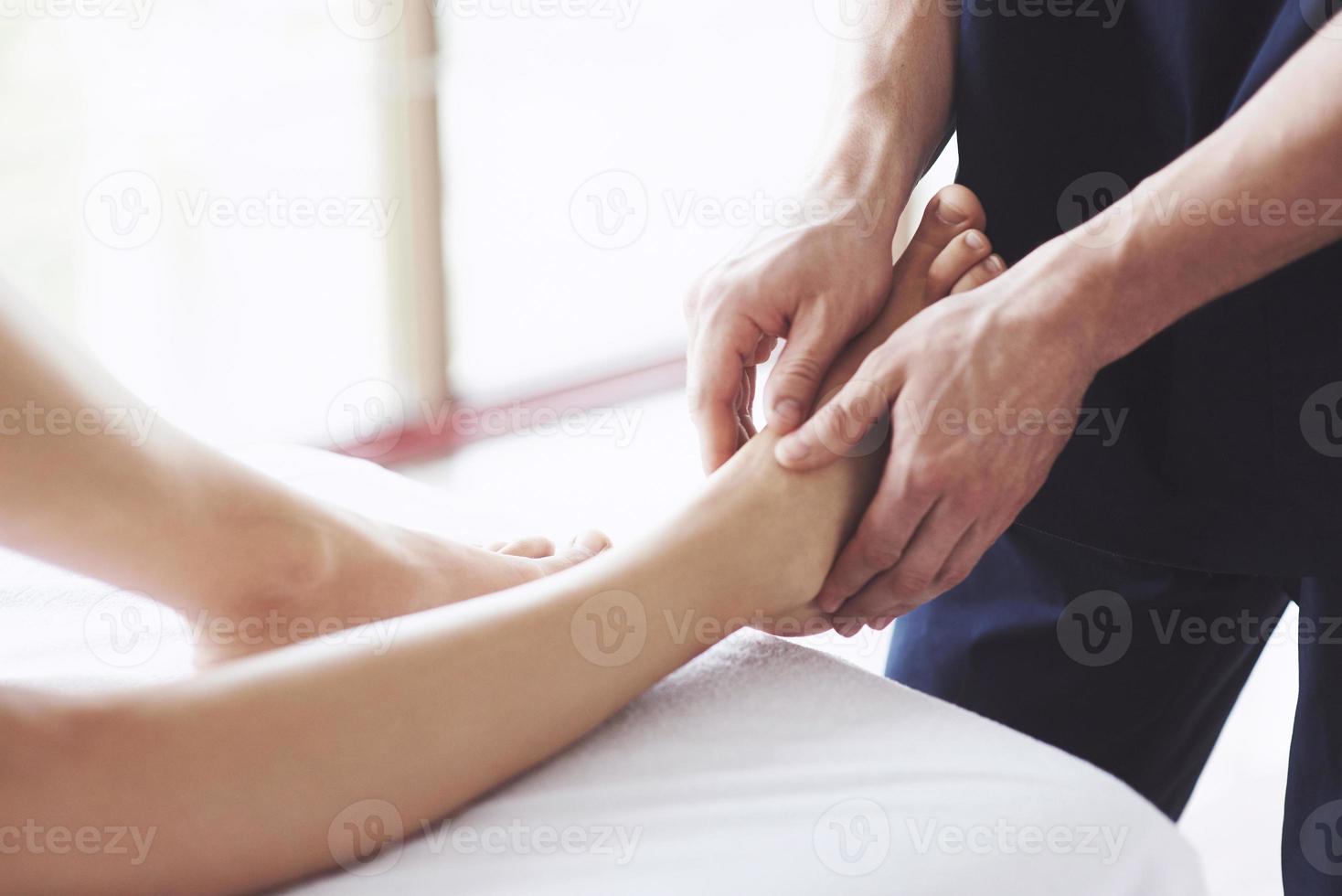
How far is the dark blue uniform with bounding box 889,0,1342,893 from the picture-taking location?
94cm

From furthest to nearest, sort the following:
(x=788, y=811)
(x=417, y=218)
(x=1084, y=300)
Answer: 1. (x=417, y=218)
2. (x=1084, y=300)
3. (x=788, y=811)

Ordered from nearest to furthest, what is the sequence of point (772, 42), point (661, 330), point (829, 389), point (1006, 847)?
point (1006, 847) < point (829, 389) < point (661, 330) < point (772, 42)

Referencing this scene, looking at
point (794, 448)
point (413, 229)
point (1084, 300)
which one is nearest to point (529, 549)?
point (794, 448)

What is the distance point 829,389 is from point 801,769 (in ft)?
1.22

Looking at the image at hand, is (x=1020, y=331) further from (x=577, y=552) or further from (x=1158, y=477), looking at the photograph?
(x=577, y=552)

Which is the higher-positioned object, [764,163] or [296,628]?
[296,628]

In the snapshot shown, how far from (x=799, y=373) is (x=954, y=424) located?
0.16 meters

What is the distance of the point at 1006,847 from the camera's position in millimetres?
728

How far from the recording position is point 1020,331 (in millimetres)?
896

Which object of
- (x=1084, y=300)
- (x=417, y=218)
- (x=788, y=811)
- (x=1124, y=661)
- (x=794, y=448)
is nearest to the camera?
(x=788, y=811)

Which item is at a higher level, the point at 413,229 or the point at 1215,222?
the point at 1215,222

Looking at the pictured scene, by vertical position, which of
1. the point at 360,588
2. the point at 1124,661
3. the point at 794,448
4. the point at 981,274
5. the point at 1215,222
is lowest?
the point at 1124,661

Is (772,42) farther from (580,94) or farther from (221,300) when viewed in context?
(221,300)

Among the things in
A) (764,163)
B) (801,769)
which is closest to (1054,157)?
(801,769)
